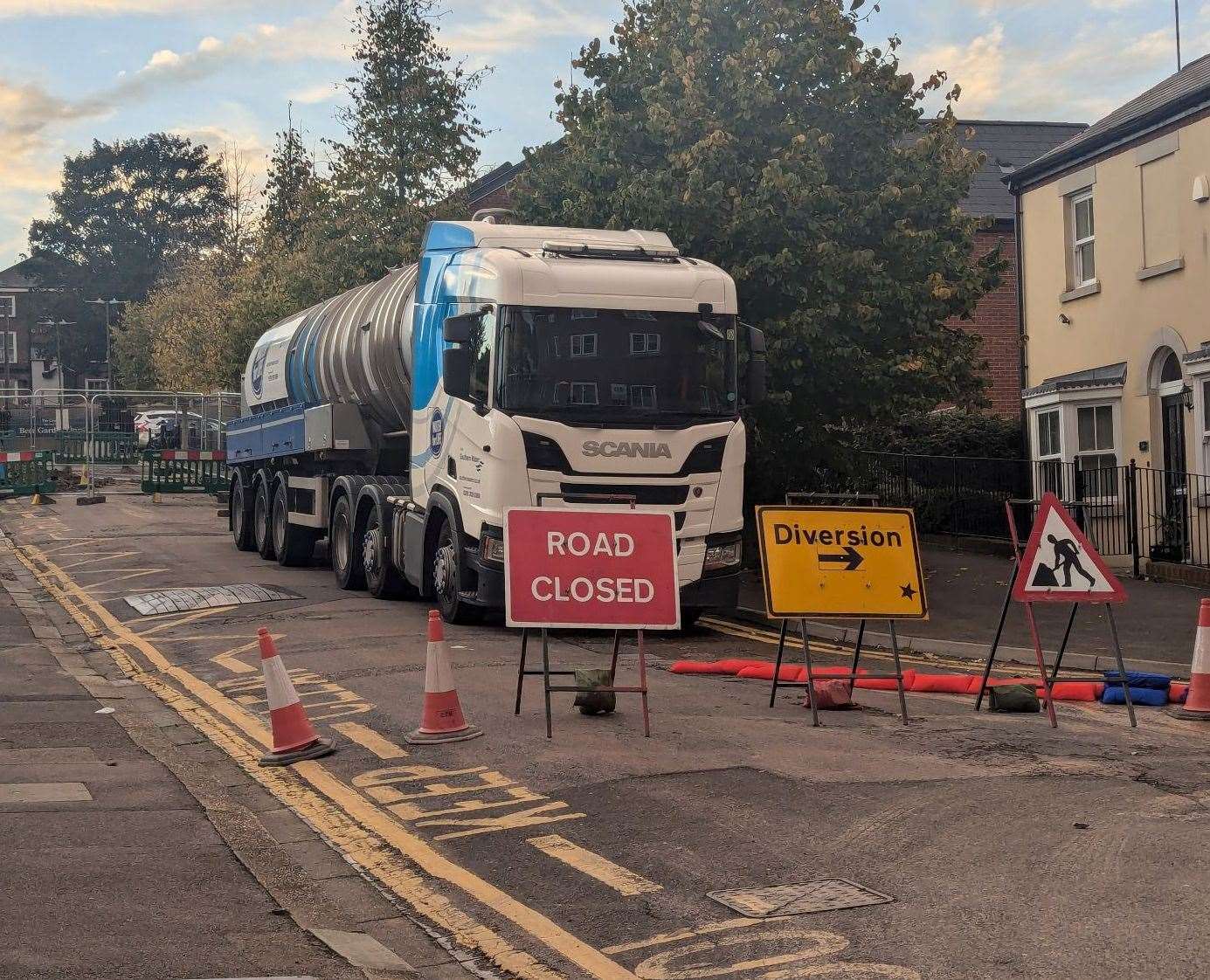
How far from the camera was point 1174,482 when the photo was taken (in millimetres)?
22125

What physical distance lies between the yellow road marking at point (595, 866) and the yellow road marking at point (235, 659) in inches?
234

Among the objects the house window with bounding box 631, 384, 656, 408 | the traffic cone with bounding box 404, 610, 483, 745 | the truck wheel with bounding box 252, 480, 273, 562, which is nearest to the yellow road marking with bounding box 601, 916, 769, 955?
the traffic cone with bounding box 404, 610, 483, 745

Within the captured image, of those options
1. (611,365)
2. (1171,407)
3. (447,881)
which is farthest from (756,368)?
(1171,407)

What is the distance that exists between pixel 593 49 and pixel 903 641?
32.9ft

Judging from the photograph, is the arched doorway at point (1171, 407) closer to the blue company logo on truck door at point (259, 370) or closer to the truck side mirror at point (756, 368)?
the truck side mirror at point (756, 368)

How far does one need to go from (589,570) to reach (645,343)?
16.3 ft

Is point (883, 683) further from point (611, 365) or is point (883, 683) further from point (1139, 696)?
point (611, 365)

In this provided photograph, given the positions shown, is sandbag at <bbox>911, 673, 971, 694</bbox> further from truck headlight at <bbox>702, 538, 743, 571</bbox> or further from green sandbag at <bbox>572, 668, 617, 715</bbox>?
truck headlight at <bbox>702, 538, 743, 571</bbox>

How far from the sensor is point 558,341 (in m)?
14.6

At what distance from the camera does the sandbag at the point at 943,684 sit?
1198 centimetres

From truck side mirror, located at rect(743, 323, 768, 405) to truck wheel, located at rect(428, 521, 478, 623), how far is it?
10.4 feet

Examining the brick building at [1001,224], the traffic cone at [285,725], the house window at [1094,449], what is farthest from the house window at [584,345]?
the brick building at [1001,224]

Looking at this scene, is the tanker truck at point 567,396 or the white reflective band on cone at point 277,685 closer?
the white reflective band on cone at point 277,685

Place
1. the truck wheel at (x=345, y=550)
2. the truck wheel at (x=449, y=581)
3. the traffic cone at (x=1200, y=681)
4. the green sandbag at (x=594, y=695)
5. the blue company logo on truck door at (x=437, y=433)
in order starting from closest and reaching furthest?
1. the green sandbag at (x=594, y=695)
2. the traffic cone at (x=1200, y=681)
3. the truck wheel at (x=449, y=581)
4. the blue company logo on truck door at (x=437, y=433)
5. the truck wheel at (x=345, y=550)
